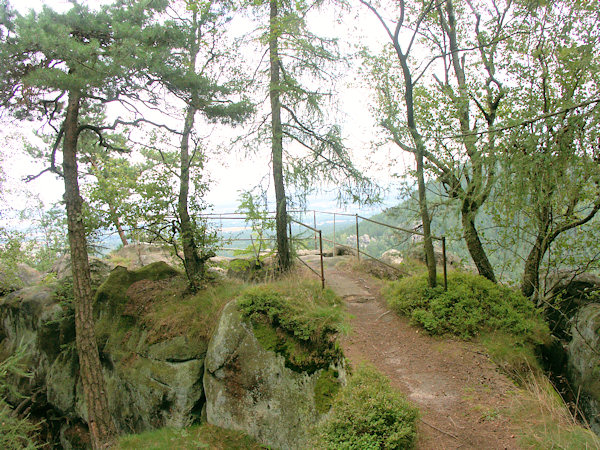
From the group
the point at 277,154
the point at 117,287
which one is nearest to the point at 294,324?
the point at 277,154

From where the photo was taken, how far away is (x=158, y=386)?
21.4 feet

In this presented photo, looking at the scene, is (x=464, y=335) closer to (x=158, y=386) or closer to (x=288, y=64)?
(x=158, y=386)

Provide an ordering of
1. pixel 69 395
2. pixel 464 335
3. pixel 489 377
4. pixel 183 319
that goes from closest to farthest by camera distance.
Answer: pixel 489 377
pixel 464 335
pixel 183 319
pixel 69 395

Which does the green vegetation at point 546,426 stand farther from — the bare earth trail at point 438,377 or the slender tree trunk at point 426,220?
the slender tree trunk at point 426,220

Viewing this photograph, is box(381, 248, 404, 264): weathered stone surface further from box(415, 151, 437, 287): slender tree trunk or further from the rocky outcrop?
the rocky outcrop

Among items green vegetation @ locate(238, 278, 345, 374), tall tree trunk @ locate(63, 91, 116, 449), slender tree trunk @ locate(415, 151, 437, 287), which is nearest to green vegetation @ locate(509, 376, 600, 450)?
green vegetation @ locate(238, 278, 345, 374)

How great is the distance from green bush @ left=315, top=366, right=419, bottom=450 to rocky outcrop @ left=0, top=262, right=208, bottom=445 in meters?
3.40

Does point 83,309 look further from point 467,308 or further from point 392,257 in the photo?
point 392,257

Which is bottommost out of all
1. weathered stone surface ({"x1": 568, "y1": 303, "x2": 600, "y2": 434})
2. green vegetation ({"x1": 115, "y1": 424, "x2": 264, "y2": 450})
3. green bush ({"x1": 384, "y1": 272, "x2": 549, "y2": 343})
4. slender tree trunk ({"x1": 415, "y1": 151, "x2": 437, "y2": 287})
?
green vegetation ({"x1": 115, "y1": 424, "x2": 264, "y2": 450})

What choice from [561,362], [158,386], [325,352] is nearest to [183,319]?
[158,386]

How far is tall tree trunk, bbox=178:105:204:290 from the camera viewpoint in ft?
24.5

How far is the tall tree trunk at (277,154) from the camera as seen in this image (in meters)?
8.12

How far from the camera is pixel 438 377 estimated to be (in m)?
5.07

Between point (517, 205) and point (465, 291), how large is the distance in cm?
407
